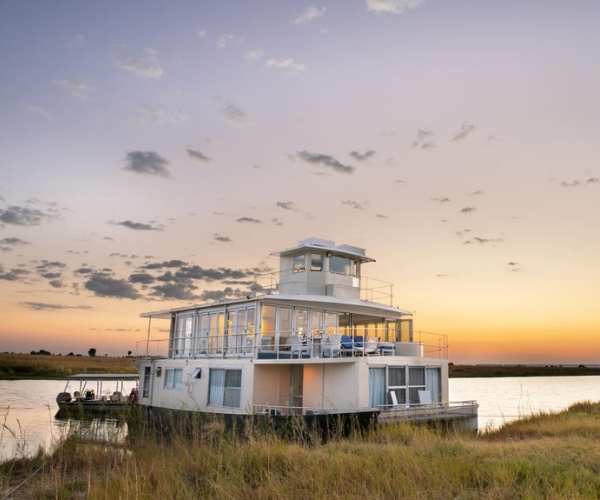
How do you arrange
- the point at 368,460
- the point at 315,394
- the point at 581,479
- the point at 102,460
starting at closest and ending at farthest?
the point at 581,479, the point at 368,460, the point at 102,460, the point at 315,394

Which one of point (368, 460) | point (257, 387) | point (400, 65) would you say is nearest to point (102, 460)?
point (368, 460)

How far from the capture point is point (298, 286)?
83.2 feet

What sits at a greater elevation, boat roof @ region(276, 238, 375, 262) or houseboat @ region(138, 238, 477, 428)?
boat roof @ region(276, 238, 375, 262)

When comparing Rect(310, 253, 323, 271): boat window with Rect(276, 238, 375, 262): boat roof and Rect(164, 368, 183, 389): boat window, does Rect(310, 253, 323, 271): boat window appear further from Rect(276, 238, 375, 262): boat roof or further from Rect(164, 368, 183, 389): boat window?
Rect(164, 368, 183, 389): boat window

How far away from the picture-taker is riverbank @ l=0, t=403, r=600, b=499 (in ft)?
26.3

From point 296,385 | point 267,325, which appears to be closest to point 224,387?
point 296,385

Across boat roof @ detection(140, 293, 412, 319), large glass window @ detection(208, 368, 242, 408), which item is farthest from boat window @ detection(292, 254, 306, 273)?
large glass window @ detection(208, 368, 242, 408)

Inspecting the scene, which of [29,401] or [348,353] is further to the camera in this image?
[29,401]

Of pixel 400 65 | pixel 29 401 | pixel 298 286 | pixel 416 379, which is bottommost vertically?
pixel 29 401

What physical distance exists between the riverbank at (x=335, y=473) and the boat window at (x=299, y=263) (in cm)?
1352

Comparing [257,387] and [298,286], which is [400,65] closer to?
[298,286]

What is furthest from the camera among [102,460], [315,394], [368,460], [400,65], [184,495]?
[315,394]

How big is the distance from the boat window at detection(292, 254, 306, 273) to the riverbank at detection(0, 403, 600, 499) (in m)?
13.5

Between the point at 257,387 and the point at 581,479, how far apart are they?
1338cm
